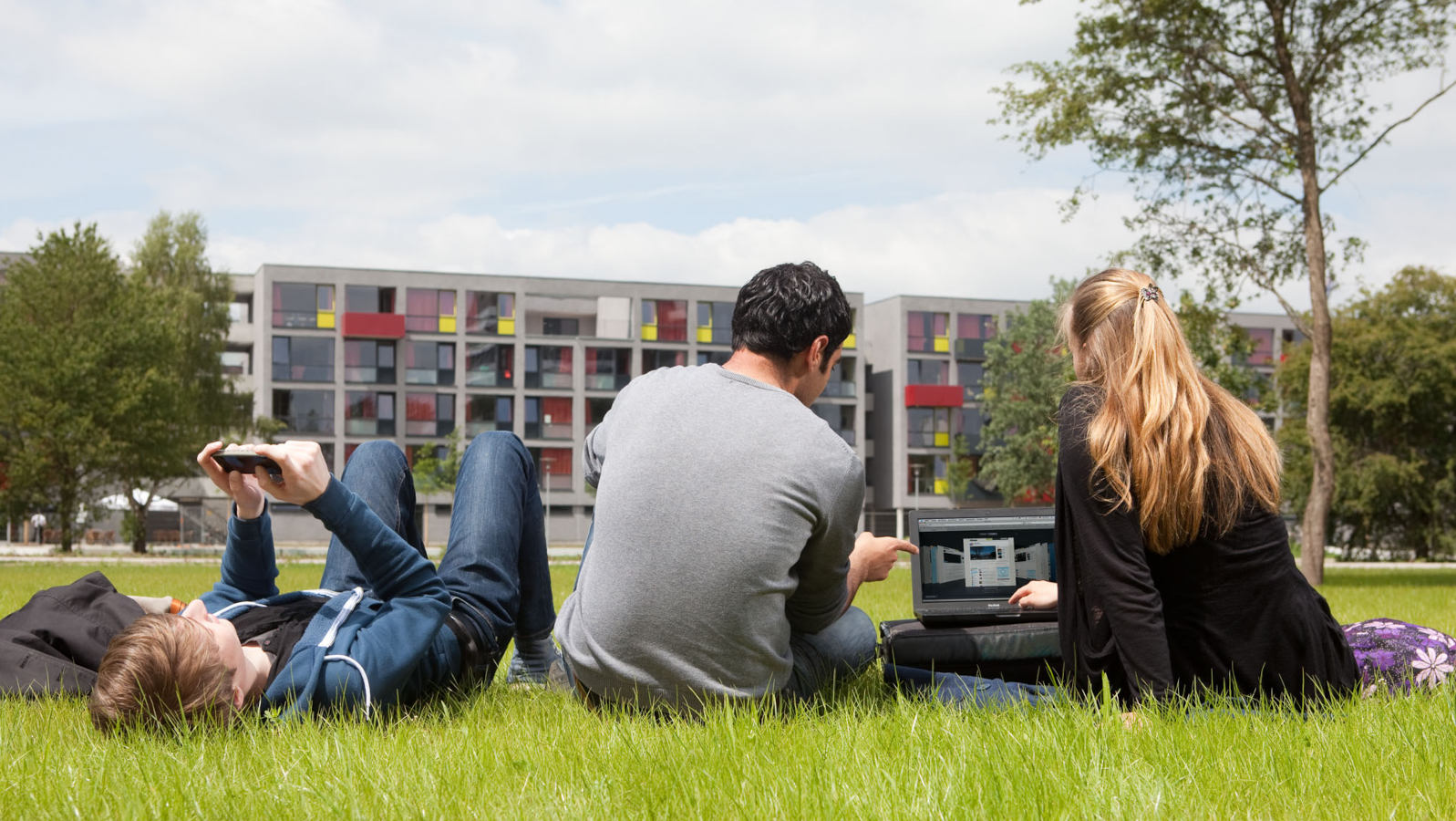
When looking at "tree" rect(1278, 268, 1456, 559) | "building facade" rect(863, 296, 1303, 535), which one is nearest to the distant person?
"tree" rect(1278, 268, 1456, 559)

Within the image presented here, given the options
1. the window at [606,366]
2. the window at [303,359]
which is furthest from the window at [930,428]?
the window at [303,359]

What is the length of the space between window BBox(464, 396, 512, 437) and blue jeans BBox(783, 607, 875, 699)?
61.6 metres

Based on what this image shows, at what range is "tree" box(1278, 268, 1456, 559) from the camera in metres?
40.8

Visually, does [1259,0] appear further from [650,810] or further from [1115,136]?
[650,810]

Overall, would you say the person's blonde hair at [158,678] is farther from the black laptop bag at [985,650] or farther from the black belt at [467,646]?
the black laptop bag at [985,650]

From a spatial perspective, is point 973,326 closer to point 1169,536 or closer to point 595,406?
point 595,406

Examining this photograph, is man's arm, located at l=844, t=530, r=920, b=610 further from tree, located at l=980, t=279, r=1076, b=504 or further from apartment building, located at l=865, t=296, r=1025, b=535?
apartment building, located at l=865, t=296, r=1025, b=535

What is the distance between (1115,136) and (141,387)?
90.3 ft

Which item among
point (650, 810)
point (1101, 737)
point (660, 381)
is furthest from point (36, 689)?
point (1101, 737)

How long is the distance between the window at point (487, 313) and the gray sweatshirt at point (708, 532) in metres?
63.0

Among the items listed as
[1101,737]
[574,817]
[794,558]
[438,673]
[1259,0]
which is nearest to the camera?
[574,817]

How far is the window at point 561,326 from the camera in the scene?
220 feet

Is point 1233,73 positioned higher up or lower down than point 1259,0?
lower down

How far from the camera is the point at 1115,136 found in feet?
72.8
